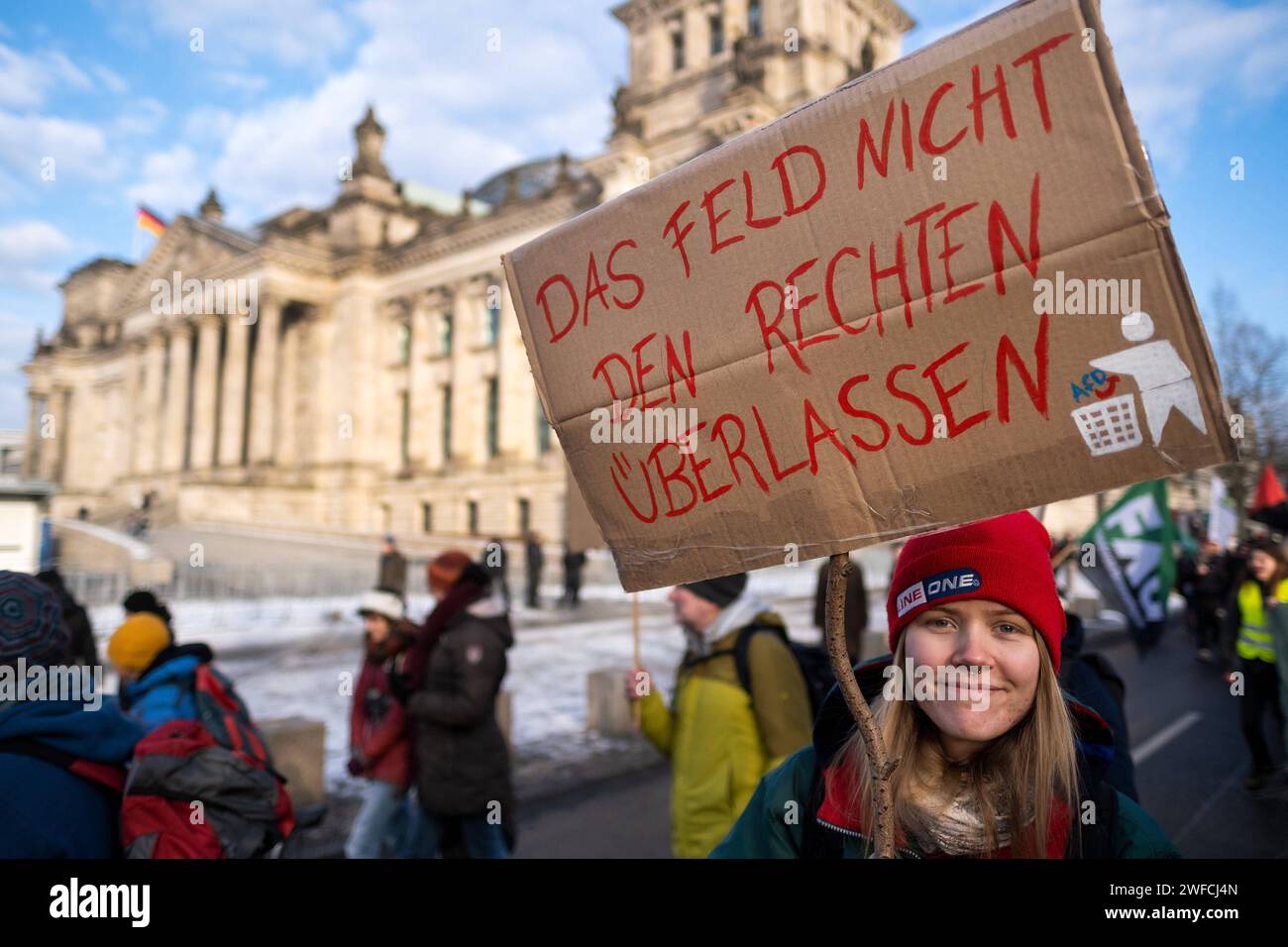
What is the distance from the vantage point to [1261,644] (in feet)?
20.9

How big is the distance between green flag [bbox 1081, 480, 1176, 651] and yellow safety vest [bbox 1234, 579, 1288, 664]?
1.72 feet

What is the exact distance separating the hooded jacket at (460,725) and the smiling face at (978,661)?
9.03 ft

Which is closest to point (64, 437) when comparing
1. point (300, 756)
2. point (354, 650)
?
point (354, 650)

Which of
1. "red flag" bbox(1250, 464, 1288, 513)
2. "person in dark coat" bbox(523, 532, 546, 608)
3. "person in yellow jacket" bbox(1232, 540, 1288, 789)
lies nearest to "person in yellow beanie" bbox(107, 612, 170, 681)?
"person in yellow jacket" bbox(1232, 540, 1288, 789)

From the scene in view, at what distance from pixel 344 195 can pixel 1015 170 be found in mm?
51278

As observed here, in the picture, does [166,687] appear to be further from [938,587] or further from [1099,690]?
[1099,690]

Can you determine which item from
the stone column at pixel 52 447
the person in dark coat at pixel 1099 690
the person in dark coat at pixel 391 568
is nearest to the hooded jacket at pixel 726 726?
the person in dark coat at pixel 1099 690

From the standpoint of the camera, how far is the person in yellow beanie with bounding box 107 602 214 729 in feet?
9.56

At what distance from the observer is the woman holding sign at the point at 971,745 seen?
1417mm

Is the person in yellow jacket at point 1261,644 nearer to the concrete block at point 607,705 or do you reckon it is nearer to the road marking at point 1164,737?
the road marking at point 1164,737

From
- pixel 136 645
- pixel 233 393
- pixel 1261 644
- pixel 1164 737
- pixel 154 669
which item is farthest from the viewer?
pixel 233 393

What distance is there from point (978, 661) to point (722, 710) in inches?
64.3

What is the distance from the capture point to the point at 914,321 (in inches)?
53.3
